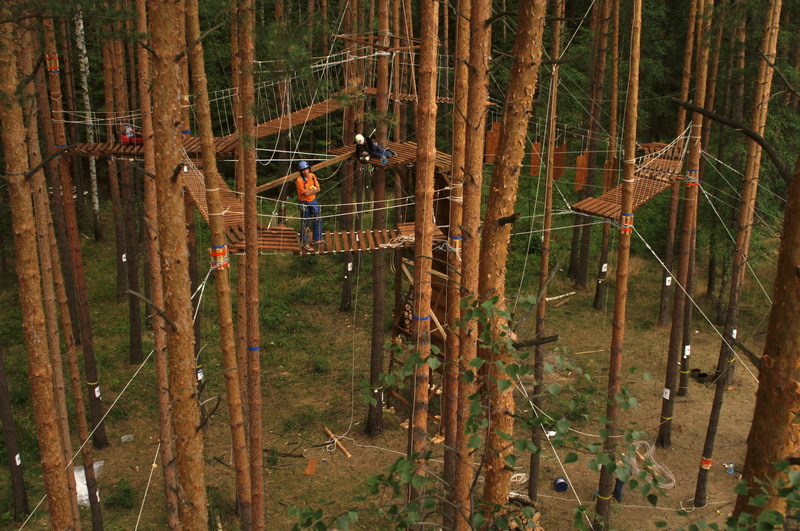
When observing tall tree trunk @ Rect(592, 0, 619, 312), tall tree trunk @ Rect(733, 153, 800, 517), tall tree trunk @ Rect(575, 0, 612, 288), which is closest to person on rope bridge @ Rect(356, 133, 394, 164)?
tall tree trunk @ Rect(592, 0, 619, 312)

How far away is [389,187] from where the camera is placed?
21.1 m

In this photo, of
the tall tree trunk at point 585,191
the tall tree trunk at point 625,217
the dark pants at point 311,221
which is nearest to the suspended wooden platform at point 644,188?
the tall tree trunk at point 625,217

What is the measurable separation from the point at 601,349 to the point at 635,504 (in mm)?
4559

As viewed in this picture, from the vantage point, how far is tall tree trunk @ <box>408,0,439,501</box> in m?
5.97

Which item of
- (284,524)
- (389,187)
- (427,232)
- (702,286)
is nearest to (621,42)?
(702,286)

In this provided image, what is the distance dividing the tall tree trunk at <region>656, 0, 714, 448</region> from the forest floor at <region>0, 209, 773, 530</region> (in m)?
0.53

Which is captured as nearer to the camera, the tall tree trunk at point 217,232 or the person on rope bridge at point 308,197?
the tall tree trunk at point 217,232

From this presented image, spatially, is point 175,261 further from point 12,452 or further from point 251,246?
point 12,452

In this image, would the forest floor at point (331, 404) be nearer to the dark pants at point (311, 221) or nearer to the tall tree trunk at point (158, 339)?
the tall tree trunk at point (158, 339)

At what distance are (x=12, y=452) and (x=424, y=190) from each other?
6389 mm

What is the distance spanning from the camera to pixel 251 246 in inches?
254

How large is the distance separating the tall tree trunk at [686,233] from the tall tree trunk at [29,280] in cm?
764

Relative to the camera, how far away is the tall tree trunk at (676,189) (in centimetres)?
952

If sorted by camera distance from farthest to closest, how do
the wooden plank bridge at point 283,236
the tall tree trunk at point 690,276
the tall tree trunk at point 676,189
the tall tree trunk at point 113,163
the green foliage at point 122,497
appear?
the tall tree trunk at point 113,163, the tall tree trunk at point 690,276, the tall tree trunk at point 676,189, the green foliage at point 122,497, the wooden plank bridge at point 283,236
